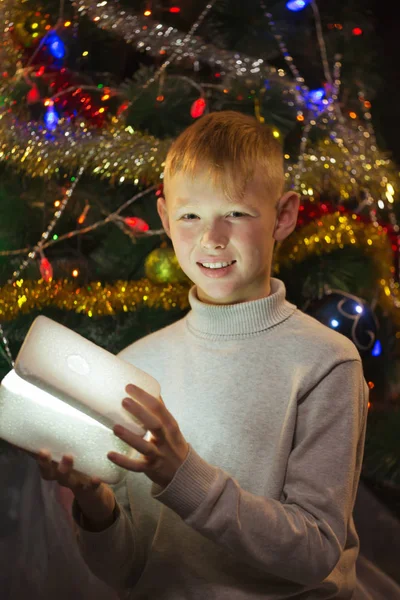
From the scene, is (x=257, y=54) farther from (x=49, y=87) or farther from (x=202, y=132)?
(x=202, y=132)

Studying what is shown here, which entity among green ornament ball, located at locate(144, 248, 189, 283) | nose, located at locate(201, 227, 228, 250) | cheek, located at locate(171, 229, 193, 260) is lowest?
green ornament ball, located at locate(144, 248, 189, 283)

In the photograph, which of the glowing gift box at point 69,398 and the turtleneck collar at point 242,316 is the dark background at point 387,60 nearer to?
the turtleneck collar at point 242,316

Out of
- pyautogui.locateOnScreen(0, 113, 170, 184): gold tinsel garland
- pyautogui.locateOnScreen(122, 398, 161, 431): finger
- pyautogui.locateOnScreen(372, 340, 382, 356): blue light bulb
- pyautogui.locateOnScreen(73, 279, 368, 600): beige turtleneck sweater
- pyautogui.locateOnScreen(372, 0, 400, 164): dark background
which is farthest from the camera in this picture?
pyautogui.locateOnScreen(372, 0, 400, 164): dark background

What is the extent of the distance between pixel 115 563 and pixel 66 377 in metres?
0.38

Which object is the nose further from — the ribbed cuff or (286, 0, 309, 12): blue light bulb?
(286, 0, 309, 12): blue light bulb

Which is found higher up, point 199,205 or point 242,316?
point 199,205

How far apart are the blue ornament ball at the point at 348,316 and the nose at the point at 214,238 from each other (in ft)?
2.31

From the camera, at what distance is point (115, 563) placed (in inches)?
43.6

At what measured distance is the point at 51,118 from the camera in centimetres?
163

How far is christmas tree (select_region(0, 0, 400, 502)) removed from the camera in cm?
164

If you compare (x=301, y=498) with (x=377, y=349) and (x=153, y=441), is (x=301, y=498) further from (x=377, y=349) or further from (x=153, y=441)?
(x=377, y=349)

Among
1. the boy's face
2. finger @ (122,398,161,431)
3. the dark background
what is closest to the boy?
the boy's face

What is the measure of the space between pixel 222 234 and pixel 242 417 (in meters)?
0.26

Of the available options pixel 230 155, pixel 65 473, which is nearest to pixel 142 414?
pixel 65 473
